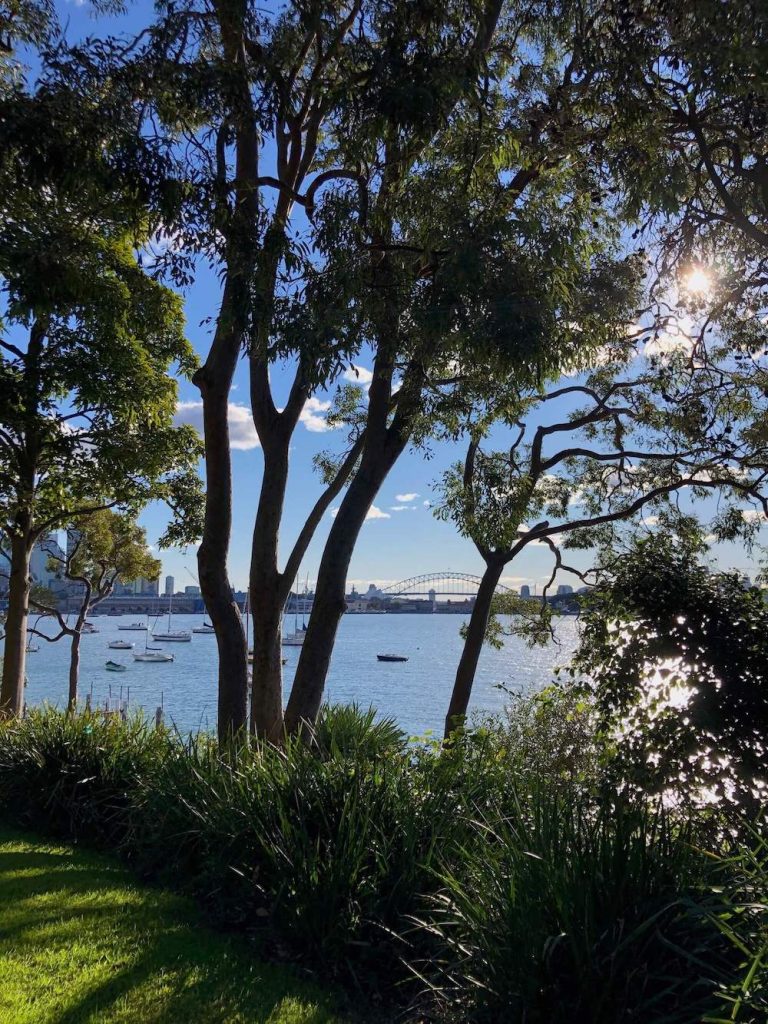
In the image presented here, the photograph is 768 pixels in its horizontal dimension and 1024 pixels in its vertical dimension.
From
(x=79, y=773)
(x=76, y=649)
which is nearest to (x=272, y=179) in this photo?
(x=79, y=773)

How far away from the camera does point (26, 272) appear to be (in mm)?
7480

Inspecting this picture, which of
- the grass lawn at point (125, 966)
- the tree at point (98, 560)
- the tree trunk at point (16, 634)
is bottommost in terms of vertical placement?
the grass lawn at point (125, 966)

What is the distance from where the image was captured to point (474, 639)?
566 inches

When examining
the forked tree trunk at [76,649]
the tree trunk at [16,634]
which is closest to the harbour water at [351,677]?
the forked tree trunk at [76,649]

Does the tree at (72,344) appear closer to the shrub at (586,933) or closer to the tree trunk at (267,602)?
the tree trunk at (267,602)

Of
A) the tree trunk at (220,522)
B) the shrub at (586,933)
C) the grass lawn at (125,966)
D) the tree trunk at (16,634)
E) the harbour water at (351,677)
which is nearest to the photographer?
the shrub at (586,933)

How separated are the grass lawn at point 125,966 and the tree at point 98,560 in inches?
751

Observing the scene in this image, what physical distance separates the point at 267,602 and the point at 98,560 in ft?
58.6

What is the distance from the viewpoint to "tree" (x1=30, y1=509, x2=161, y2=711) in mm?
24062

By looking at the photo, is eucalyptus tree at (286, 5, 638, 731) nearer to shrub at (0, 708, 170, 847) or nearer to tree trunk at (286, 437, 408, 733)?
tree trunk at (286, 437, 408, 733)

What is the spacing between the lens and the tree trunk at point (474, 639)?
14.1 metres

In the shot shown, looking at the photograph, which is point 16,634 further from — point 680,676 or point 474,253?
point 680,676

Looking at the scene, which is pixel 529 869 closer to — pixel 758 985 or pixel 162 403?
pixel 758 985

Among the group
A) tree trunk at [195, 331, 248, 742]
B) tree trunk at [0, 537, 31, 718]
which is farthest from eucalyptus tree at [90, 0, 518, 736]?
tree trunk at [0, 537, 31, 718]
